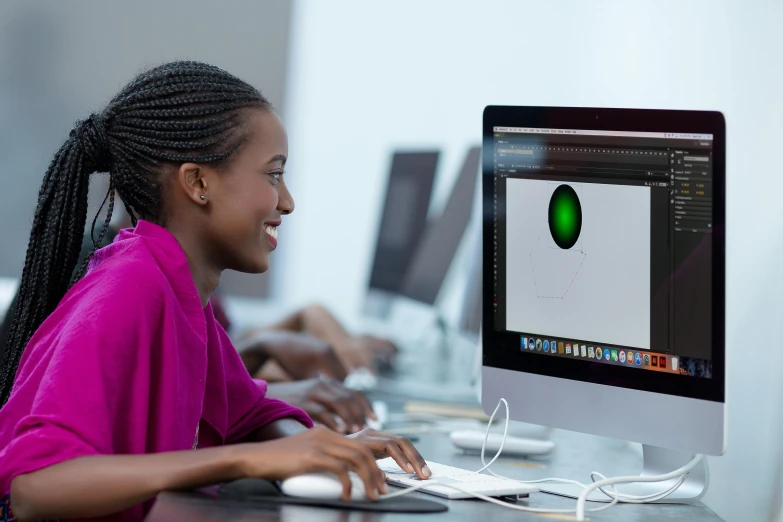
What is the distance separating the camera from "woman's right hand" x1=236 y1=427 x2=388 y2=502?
3.15ft

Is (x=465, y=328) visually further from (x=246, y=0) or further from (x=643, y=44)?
(x=246, y=0)

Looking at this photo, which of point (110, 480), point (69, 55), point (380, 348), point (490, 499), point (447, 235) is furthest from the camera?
point (69, 55)

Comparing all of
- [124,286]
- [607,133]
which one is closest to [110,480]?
[124,286]

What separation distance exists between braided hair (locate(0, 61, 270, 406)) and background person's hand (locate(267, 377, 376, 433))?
54 cm

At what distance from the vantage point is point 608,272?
119 centimetres

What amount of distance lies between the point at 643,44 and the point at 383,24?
8.29ft

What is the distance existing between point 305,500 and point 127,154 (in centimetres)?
52

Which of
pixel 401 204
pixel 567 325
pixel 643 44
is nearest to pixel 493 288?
pixel 567 325

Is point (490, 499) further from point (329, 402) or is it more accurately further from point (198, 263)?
point (329, 402)

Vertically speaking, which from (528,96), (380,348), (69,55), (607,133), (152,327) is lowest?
(380,348)

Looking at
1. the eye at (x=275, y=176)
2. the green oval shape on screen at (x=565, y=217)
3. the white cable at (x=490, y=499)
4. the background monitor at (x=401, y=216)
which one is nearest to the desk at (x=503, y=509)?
the white cable at (x=490, y=499)

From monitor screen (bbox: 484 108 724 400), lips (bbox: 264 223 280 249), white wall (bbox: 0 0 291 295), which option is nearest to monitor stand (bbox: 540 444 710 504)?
monitor screen (bbox: 484 108 724 400)

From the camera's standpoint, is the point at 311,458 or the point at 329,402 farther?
the point at 329,402

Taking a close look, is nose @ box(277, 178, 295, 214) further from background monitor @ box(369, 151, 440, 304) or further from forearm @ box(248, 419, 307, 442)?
background monitor @ box(369, 151, 440, 304)
